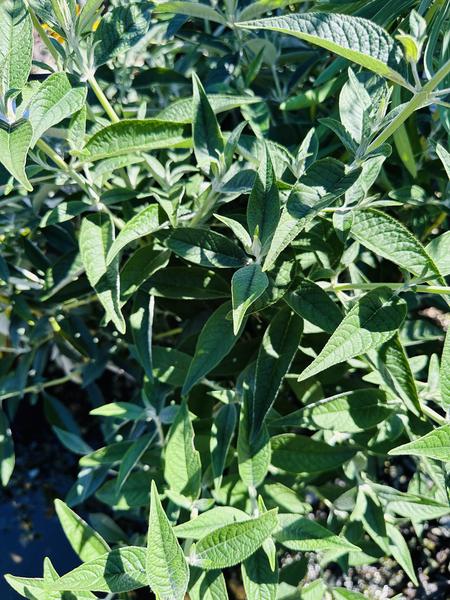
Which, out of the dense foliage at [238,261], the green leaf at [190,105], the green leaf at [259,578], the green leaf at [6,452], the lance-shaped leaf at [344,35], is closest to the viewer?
the lance-shaped leaf at [344,35]

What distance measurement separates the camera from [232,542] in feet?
2.44

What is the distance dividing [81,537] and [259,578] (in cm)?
25

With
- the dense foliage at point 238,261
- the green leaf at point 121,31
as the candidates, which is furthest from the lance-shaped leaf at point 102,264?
the green leaf at point 121,31

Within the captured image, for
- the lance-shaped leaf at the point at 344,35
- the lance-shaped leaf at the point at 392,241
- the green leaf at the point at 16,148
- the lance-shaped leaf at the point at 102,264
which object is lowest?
the lance-shaped leaf at the point at 102,264

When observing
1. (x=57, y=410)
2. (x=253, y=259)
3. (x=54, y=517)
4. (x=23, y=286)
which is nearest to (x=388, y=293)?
(x=253, y=259)

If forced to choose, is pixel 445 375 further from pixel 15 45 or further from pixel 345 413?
pixel 15 45

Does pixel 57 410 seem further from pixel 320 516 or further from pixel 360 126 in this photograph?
pixel 360 126

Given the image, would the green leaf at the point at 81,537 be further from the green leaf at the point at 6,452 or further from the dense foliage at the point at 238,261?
the green leaf at the point at 6,452

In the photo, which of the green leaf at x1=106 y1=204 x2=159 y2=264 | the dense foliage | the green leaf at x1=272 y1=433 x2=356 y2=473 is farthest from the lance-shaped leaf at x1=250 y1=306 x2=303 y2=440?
the green leaf at x1=106 y1=204 x2=159 y2=264

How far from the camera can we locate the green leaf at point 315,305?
2.68ft

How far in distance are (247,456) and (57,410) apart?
61cm

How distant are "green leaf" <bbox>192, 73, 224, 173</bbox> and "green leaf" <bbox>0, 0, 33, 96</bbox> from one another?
21 cm

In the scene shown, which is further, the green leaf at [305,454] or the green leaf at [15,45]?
the green leaf at [305,454]

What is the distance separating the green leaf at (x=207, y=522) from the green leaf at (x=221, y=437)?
0.07 meters
